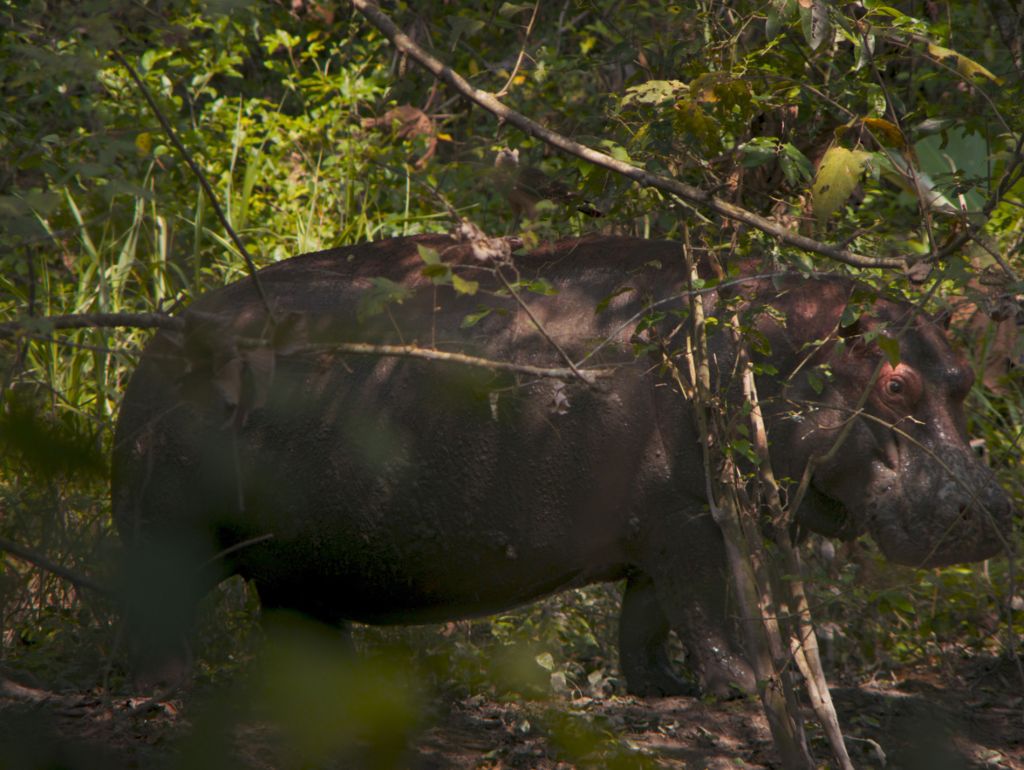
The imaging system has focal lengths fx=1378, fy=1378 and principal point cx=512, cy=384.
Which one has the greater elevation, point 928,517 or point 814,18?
point 814,18

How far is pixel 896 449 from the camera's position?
441 cm

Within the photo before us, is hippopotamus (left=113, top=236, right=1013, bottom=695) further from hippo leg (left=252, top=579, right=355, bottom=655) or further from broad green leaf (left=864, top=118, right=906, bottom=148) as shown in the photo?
broad green leaf (left=864, top=118, right=906, bottom=148)

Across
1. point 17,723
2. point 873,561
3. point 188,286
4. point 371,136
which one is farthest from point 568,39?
point 17,723

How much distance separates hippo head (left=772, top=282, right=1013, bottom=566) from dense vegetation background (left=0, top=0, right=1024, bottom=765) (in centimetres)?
25

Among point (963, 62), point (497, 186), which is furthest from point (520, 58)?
point (963, 62)

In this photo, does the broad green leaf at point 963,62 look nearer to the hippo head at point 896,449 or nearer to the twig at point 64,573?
the hippo head at point 896,449

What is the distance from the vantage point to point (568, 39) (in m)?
8.27

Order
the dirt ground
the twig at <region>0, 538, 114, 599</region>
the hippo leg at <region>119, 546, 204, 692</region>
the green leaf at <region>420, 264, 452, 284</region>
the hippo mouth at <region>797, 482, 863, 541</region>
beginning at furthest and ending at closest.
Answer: the hippo mouth at <region>797, 482, 863, 541</region> < the dirt ground < the hippo leg at <region>119, 546, 204, 692</region> < the green leaf at <region>420, 264, 452, 284</region> < the twig at <region>0, 538, 114, 599</region>

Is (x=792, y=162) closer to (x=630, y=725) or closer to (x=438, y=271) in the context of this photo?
(x=438, y=271)

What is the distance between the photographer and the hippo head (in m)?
4.35

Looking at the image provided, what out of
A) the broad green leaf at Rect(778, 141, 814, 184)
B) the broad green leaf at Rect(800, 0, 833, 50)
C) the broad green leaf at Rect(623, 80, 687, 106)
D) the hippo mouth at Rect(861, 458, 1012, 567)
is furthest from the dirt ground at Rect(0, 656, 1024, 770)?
the broad green leaf at Rect(800, 0, 833, 50)

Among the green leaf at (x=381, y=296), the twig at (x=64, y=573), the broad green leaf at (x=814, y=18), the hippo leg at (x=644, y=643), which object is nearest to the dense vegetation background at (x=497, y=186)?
the broad green leaf at (x=814, y=18)

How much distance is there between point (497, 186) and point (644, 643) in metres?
1.83

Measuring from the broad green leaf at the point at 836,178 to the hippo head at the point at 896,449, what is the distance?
1.15 m
